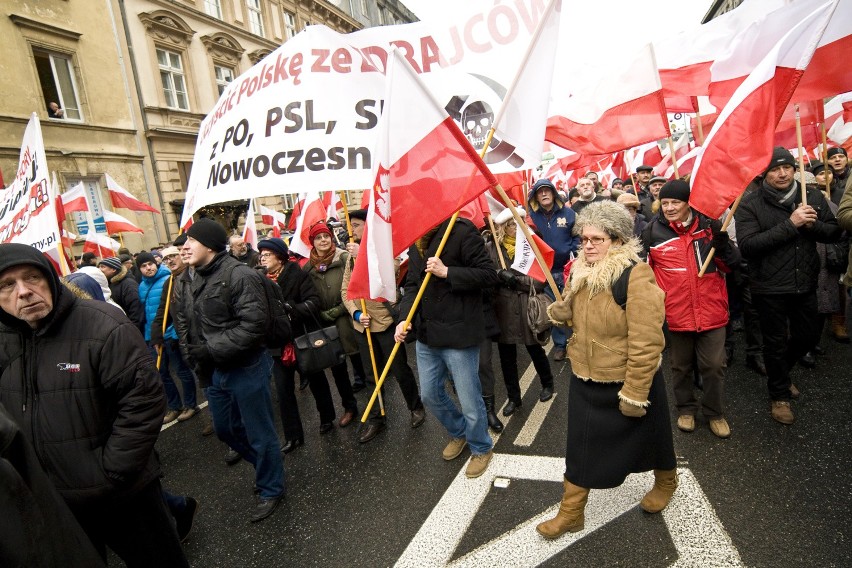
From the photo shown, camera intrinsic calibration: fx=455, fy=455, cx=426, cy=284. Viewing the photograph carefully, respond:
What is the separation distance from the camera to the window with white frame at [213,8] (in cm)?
2056

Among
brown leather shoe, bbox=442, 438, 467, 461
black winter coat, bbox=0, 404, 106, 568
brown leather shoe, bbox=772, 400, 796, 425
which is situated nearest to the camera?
black winter coat, bbox=0, 404, 106, 568

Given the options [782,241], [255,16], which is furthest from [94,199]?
[782,241]

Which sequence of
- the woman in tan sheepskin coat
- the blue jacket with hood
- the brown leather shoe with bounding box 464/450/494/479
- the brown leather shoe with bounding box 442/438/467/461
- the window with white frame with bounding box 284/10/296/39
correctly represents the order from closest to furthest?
the woman in tan sheepskin coat → the brown leather shoe with bounding box 464/450/494/479 → the brown leather shoe with bounding box 442/438/467/461 → the blue jacket with hood → the window with white frame with bounding box 284/10/296/39

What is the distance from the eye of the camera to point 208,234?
3.02 m

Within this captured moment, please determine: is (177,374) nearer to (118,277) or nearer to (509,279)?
(118,277)

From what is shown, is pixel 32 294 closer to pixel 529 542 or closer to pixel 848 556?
pixel 529 542

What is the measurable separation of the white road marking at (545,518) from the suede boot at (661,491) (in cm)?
8

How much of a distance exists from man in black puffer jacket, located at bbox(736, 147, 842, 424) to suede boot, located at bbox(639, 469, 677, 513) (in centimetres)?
148

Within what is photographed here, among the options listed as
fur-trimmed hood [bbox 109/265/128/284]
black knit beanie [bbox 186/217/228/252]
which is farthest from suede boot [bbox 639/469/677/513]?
fur-trimmed hood [bbox 109/265/128/284]

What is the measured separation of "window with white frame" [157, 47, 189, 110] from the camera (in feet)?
61.7

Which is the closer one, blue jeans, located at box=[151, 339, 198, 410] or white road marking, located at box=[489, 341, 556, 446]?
white road marking, located at box=[489, 341, 556, 446]

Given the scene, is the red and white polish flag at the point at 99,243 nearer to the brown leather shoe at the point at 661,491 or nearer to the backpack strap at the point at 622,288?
the backpack strap at the point at 622,288

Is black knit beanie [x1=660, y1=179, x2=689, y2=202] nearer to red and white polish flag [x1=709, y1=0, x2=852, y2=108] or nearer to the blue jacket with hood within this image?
red and white polish flag [x1=709, y1=0, x2=852, y2=108]

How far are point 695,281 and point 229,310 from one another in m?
3.28
